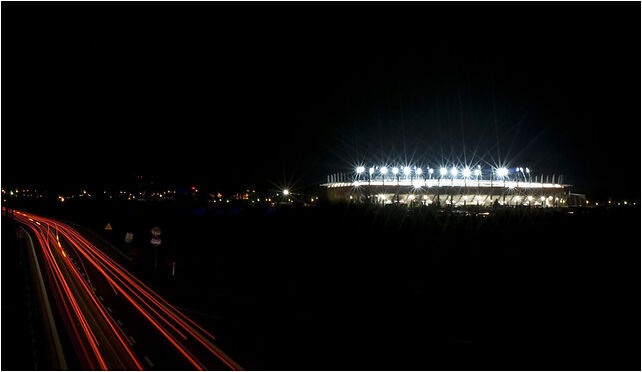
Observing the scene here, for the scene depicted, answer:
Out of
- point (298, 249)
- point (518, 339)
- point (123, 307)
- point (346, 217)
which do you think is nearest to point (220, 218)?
point (346, 217)

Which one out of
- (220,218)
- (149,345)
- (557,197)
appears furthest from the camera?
(557,197)

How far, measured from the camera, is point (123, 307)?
15.9m

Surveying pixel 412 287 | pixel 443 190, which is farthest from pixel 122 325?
pixel 443 190

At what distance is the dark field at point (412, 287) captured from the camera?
1297cm

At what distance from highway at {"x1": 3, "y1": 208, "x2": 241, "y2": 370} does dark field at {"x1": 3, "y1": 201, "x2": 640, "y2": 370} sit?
2.59ft

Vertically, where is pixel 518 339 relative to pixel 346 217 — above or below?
below

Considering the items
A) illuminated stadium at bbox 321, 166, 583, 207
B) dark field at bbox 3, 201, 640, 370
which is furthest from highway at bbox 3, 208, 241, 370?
illuminated stadium at bbox 321, 166, 583, 207

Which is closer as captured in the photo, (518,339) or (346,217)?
(518,339)

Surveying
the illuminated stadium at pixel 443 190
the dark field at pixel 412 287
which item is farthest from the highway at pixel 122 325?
the illuminated stadium at pixel 443 190

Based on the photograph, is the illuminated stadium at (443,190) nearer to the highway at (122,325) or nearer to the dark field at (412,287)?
the dark field at (412,287)

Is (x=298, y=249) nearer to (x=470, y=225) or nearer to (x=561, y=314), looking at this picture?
(x=470, y=225)

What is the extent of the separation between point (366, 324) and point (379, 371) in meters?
3.91

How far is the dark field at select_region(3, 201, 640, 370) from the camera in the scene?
13.0 m

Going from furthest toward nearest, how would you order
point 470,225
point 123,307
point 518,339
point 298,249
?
→ point 470,225, point 298,249, point 123,307, point 518,339
